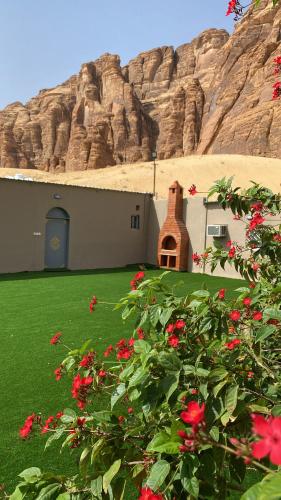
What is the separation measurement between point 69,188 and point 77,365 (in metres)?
15.6

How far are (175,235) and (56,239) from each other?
556cm

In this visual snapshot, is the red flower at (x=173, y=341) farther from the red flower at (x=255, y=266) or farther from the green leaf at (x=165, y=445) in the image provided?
the red flower at (x=255, y=266)

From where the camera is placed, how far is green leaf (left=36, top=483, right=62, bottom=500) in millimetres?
1164

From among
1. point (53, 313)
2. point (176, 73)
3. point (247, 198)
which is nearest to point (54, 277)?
point (53, 313)

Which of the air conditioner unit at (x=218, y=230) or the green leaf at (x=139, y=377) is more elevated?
the air conditioner unit at (x=218, y=230)

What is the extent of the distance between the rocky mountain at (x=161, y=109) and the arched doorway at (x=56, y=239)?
32215 mm

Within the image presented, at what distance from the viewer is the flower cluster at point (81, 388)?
1.61 metres

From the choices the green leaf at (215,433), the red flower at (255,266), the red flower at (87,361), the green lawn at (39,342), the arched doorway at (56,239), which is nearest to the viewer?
the green leaf at (215,433)

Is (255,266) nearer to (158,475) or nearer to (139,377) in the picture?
(139,377)

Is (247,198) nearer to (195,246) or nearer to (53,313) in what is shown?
(53,313)

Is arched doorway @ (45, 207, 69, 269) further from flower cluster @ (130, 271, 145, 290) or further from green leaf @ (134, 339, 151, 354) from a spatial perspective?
green leaf @ (134, 339, 151, 354)

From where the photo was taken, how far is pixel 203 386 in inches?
49.2

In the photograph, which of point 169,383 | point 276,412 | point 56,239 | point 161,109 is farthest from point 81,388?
point 161,109

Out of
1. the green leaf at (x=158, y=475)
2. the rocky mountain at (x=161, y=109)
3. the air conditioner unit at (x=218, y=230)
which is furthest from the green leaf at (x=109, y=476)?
the rocky mountain at (x=161, y=109)
